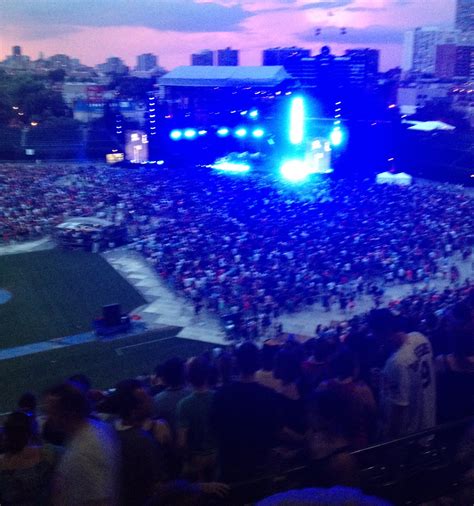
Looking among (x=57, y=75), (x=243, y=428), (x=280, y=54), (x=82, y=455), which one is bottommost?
(x=243, y=428)

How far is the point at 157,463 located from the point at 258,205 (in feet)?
25.8

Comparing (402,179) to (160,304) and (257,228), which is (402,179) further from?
(160,304)

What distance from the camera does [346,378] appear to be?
2.28m

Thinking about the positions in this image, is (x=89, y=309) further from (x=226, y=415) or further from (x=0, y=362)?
(x=226, y=415)

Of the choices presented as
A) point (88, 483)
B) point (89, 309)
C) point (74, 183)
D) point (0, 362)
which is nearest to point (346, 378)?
point (88, 483)

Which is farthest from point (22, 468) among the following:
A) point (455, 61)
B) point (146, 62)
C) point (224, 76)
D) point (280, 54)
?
point (455, 61)

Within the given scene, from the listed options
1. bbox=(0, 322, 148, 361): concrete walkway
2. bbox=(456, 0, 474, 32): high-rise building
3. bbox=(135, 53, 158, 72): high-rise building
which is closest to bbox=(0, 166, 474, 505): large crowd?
bbox=(0, 322, 148, 361): concrete walkway

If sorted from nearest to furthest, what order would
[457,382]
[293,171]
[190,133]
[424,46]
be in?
1. [457,382]
2. [424,46]
3. [190,133]
4. [293,171]

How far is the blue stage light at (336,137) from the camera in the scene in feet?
31.5

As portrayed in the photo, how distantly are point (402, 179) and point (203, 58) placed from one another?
3.77m

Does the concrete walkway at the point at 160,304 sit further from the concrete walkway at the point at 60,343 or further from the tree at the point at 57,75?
the tree at the point at 57,75

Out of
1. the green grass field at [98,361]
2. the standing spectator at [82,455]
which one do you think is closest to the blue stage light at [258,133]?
the green grass field at [98,361]

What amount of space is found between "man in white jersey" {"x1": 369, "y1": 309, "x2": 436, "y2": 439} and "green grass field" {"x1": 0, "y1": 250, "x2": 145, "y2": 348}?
5339 millimetres

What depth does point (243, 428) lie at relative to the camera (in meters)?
1.89
